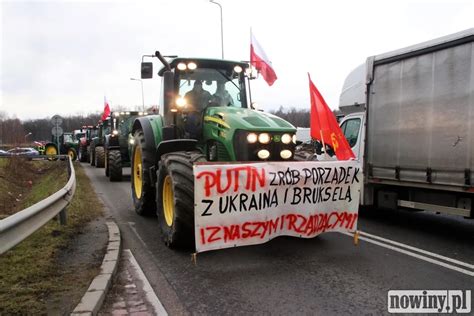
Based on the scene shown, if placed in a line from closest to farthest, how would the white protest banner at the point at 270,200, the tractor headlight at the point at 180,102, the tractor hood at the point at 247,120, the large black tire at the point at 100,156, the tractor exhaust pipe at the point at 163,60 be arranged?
the white protest banner at the point at 270,200, the tractor hood at the point at 247,120, the tractor exhaust pipe at the point at 163,60, the tractor headlight at the point at 180,102, the large black tire at the point at 100,156

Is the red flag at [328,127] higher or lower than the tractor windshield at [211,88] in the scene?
lower

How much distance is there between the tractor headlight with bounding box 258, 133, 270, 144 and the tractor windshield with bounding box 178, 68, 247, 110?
1.64 m

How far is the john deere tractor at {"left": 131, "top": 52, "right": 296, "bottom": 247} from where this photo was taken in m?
6.01

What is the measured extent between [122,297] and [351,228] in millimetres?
3413

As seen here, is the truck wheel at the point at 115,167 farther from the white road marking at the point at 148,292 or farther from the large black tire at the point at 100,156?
the white road marking at the point at 148,292

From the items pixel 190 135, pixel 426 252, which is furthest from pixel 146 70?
pixel 426 252

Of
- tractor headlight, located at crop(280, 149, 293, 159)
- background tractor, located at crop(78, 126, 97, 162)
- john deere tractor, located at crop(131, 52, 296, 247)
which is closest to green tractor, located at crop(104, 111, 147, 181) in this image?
john deere tractor, located at crop(131, 52, 296, 247)

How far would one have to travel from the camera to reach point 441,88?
6.76 meters

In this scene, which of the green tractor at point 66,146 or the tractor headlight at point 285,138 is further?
the green tractor at point 66,146

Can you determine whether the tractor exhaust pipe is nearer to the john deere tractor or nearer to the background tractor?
the john deere tractor

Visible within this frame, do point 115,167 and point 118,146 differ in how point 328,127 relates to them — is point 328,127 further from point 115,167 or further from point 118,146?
point 118,146

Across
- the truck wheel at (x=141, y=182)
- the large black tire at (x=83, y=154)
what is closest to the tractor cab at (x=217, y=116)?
the truck wheel at (x=141, y=182)

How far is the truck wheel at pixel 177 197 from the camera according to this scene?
5.73 m

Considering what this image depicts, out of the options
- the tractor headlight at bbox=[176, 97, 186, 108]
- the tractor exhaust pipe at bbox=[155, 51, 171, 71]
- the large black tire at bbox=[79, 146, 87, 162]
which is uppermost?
the tractor exhaust pipe at bbox=[155, 51, 171, 71]
